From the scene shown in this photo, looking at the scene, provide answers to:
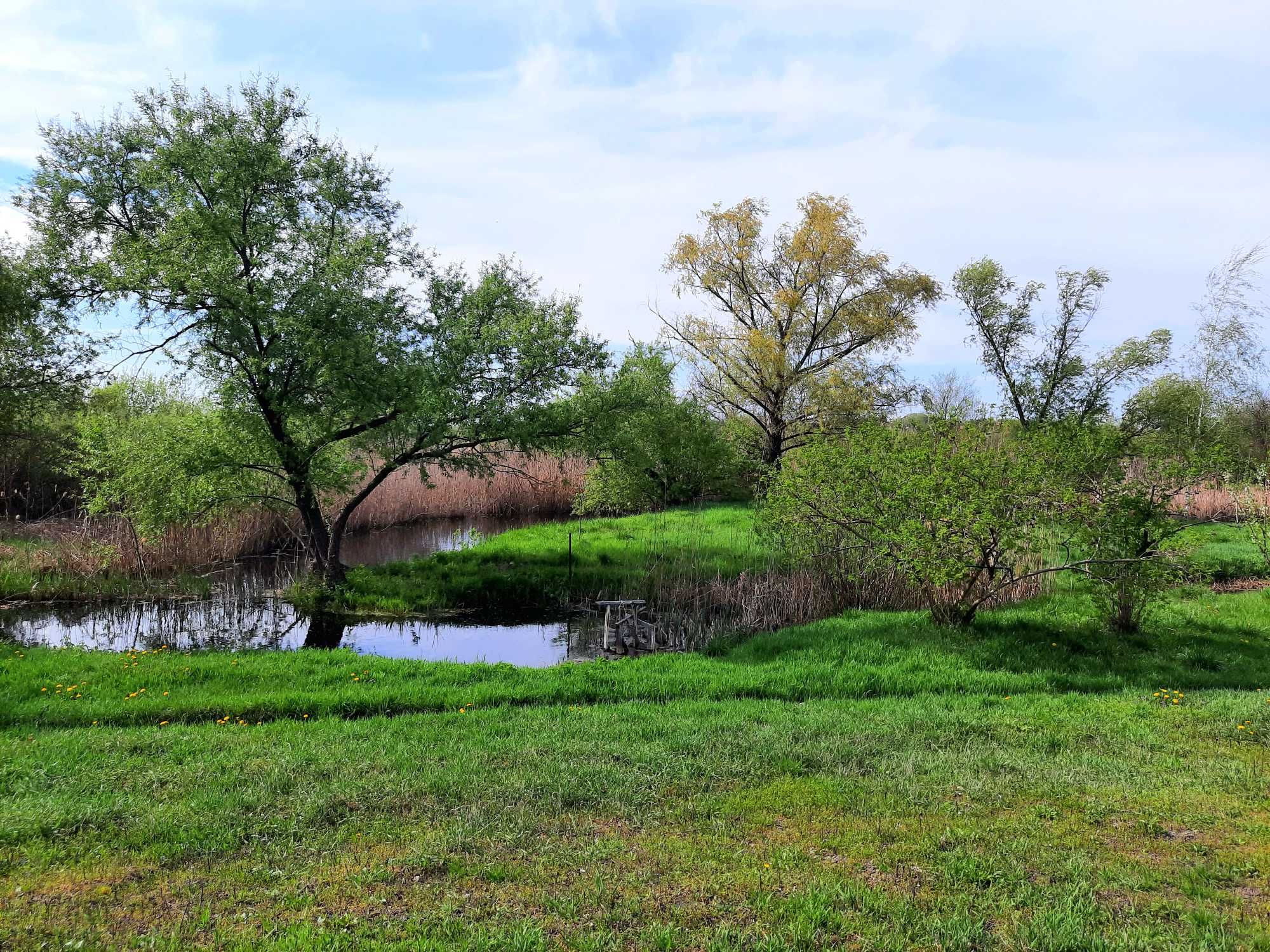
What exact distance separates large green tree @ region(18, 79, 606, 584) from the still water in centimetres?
190

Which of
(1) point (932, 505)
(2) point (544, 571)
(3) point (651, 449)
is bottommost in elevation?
(2) point (544, 571)

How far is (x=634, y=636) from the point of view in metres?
13.6

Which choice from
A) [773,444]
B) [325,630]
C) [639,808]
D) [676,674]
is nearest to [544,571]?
[325,630]

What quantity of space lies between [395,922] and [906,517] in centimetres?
905

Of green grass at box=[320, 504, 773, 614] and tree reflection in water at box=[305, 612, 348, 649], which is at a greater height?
green grass at box=[320, 504, 773, 614]

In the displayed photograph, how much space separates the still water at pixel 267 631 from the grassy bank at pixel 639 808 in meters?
3.61

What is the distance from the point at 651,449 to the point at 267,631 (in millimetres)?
13367

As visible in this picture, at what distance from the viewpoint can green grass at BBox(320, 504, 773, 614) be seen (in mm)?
16344

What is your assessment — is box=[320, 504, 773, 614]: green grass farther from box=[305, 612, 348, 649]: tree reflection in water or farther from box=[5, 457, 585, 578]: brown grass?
box=[5, 457, 585, 578]: brown grass

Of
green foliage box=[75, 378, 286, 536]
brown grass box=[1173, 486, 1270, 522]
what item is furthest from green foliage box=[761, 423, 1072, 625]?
brown grass box=[1173, 486, 1270, 522]

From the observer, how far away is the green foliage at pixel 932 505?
10.6 m

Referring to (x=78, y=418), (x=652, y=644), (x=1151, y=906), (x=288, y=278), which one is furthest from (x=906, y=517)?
(x=78, y=418)

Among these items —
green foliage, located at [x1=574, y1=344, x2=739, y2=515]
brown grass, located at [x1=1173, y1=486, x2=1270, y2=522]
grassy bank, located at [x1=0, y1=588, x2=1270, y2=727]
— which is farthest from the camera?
brown grass, located at [x1=1173, y1=486, x2=1270, y2=522]

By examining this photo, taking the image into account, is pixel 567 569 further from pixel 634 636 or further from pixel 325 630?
pixel 325 630
